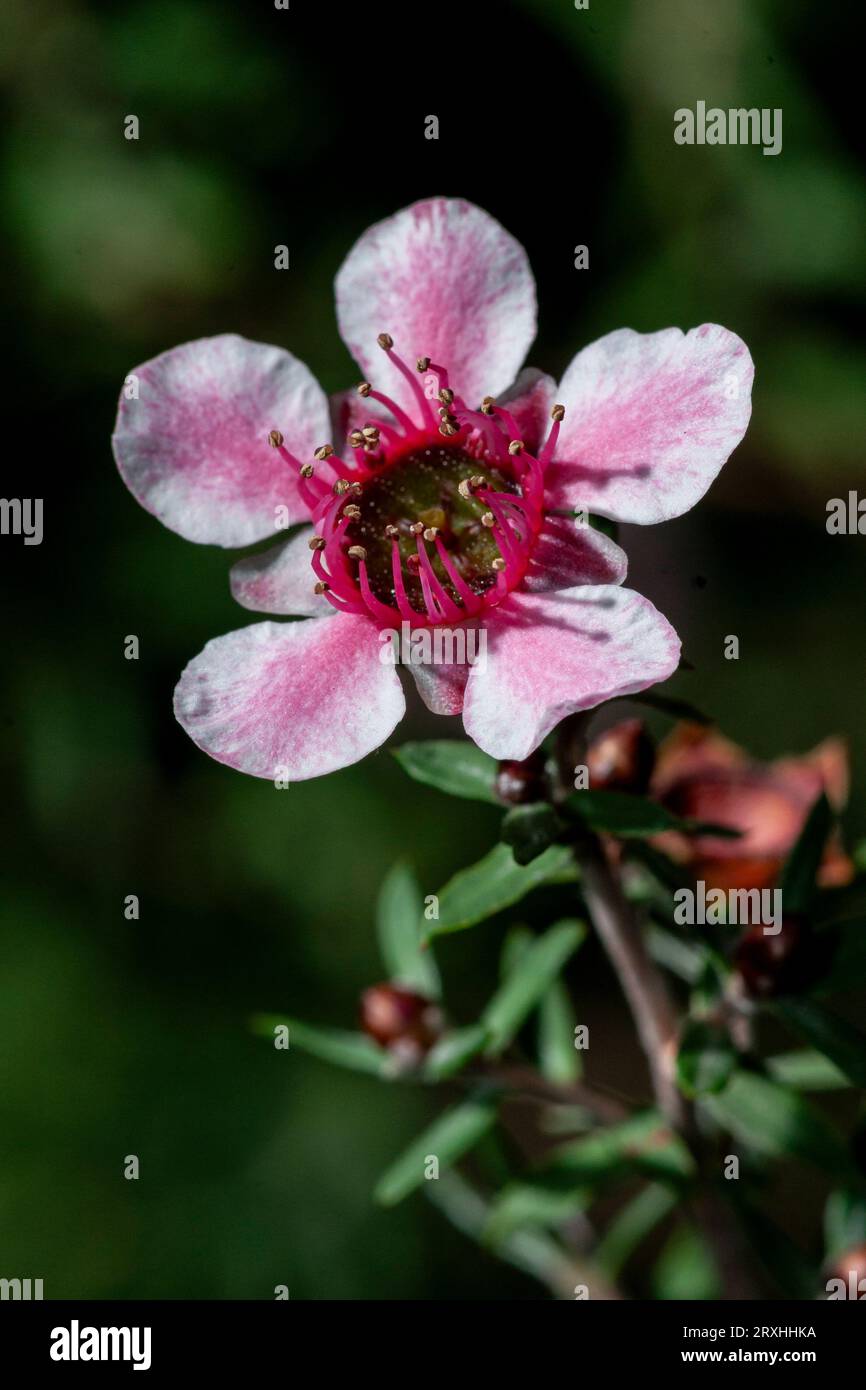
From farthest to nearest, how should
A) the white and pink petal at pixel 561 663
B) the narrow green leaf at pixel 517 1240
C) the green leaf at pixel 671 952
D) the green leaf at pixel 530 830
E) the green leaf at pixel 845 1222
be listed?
the narrow green leaf at pixel 517 1240
the green leaf at pixel 671 952
the green leaf at pixel 845 1222
the green leaf at pixel 530 830
the white and pink petal at pixel 561 663

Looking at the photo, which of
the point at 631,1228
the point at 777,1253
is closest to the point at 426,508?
the point at 777,1253

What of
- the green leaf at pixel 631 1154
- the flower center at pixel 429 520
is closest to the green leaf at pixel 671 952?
the green leaf at pixel 631 1154

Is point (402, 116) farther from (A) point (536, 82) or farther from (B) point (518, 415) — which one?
(B) point (518, 415)

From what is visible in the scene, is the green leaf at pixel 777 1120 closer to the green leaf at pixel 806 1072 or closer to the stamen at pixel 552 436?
the green leaf at pixel 806 1072

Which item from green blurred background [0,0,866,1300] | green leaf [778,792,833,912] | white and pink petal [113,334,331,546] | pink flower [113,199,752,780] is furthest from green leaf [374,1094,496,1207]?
green blurred background [0,0,866,1300]

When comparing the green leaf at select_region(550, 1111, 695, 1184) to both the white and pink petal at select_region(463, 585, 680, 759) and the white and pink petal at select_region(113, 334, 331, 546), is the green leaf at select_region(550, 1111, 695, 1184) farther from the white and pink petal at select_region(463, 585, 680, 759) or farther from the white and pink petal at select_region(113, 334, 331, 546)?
the white and pink petal at select_region(113, 334, 331, 546)
